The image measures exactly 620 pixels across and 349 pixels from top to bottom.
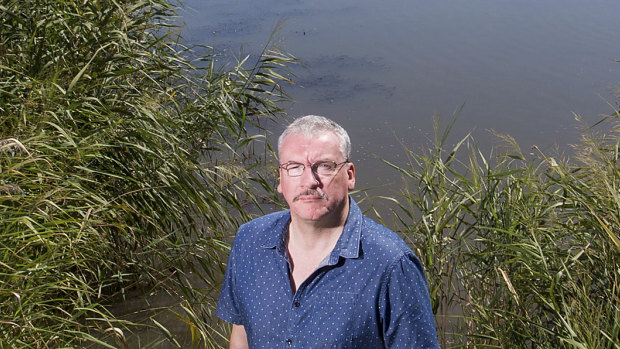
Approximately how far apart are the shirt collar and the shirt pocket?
84 millimetres

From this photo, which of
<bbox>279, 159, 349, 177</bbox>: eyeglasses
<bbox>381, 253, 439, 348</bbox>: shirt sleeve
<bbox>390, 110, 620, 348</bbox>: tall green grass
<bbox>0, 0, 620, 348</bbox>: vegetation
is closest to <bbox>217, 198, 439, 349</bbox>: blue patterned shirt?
<bbox>381, 253, 439, 348</bbox>: shirt sleeve

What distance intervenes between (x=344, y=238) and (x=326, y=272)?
9cm

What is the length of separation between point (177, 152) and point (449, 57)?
562 centimetres

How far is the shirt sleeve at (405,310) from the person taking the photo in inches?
70.2

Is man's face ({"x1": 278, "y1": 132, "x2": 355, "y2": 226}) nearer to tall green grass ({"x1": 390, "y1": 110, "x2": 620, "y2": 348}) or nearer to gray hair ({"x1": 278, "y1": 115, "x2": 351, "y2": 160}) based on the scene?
gray hair ({"x1": 278, "y1": 115, "x2": 351, "y2": 160})

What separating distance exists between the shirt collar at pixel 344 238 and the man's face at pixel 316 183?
1.2 inches

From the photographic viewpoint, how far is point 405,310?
5.84 feet

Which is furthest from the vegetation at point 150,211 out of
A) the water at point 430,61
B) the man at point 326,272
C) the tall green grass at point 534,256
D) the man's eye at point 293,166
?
the water at point 430,61

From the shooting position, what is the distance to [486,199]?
4008 millimetres

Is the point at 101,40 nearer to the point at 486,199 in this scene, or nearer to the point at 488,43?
the point at 486,199

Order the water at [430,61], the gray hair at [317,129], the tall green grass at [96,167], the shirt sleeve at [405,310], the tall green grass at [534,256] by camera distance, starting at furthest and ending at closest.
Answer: the water at [430,61] → the tall green grass at [534,256] → the tall green grass at [96,167] → the gray hair at [317,129] → the shirt sleeve at [405,310]

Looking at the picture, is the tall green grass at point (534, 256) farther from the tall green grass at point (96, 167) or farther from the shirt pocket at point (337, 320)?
the shirt pocket at point (337, 320)

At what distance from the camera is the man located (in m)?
1.80

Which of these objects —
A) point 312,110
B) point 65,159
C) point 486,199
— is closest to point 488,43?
point 312,110
